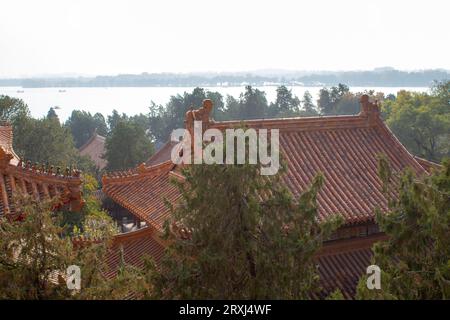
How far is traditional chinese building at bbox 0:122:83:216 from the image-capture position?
26.9ft

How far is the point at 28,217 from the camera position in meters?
6.16

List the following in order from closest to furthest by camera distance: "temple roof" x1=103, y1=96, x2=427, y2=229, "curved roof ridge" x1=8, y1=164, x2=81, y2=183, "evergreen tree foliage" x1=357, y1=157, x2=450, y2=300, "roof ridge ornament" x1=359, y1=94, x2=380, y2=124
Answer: "evergreen tree foliage" x1=357, y1=157, x2=450, y2=300
"curved roof ridge" x1=8, y1=164, x2=81, y2=183
"temple roof" x1=103, y1=96, x2=427, y2=229
"roof ridge ornament" x1=359, y1=94, x2=380, y2=124

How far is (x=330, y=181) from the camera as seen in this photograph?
33.9 ft

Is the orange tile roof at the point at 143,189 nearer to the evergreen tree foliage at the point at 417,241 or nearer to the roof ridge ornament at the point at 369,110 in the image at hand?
the evergreen tree foliage at the point at 417,241

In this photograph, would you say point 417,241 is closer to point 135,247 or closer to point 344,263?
point 344,263

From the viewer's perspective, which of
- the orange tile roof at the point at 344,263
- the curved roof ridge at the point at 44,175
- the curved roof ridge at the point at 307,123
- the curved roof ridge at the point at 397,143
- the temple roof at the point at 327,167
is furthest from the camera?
the curved roof ridge at the point at 397,143

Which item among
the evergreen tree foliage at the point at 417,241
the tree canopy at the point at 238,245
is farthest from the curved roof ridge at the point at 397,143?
the tree canopy at the point at 238,245

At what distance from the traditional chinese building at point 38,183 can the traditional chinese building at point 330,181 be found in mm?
1928

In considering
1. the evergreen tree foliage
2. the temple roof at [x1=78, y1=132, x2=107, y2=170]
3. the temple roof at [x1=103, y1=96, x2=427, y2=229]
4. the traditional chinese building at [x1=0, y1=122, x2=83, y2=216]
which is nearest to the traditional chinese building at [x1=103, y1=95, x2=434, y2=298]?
the temple roof at [x1=103, y1=96, x2=427, y2=229]

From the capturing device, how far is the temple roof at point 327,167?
9969 mm

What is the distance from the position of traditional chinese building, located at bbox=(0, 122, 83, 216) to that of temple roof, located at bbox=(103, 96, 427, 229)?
6.34 feet

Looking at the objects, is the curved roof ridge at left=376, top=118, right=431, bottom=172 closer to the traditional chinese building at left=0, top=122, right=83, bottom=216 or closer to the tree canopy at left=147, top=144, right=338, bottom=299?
the tree canopy at left=147, top=144, right=338, bottom=299
